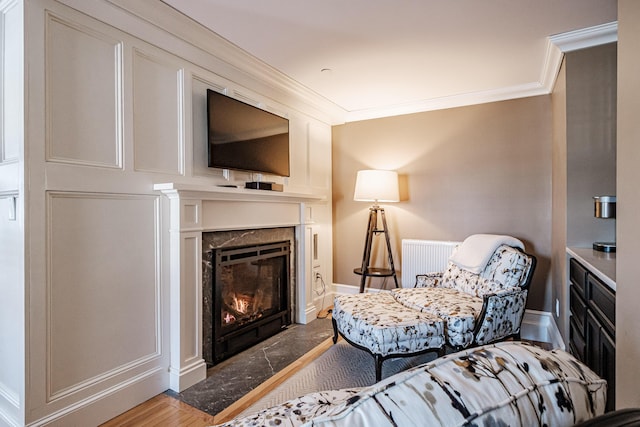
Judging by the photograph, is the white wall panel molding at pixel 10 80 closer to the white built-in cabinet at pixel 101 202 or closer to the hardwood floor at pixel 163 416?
the white built-in cabinet at pixel 101 202

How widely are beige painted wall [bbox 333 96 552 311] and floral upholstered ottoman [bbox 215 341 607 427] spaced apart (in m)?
3.16

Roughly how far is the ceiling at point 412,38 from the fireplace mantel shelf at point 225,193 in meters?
1.07

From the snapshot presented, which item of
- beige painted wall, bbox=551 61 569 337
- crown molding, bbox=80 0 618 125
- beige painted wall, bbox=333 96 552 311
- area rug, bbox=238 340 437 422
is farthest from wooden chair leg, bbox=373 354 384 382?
crown molding, bbox=80 0 618 125

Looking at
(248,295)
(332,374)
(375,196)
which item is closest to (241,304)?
(248,295)

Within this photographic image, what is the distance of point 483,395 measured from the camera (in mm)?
540

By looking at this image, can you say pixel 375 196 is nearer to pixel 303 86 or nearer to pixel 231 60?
pixel 303 86

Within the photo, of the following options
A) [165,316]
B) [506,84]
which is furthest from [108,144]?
[506,84]

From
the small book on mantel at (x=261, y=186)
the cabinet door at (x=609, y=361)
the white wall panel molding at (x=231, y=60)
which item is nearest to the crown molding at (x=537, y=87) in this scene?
the white wall panel molding at (x=231, y=60)

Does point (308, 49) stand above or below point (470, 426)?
above

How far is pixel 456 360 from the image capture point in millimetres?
622

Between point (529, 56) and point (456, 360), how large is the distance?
2952mm

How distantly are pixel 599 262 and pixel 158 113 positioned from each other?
2752 mm

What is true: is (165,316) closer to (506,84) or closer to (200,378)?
(200,378)

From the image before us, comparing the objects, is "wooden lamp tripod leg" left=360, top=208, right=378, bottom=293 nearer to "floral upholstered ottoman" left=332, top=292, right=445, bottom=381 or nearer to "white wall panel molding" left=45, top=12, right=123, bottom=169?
"floral upholstered ottoman" left=332, top=292, right=445, bottom=381
